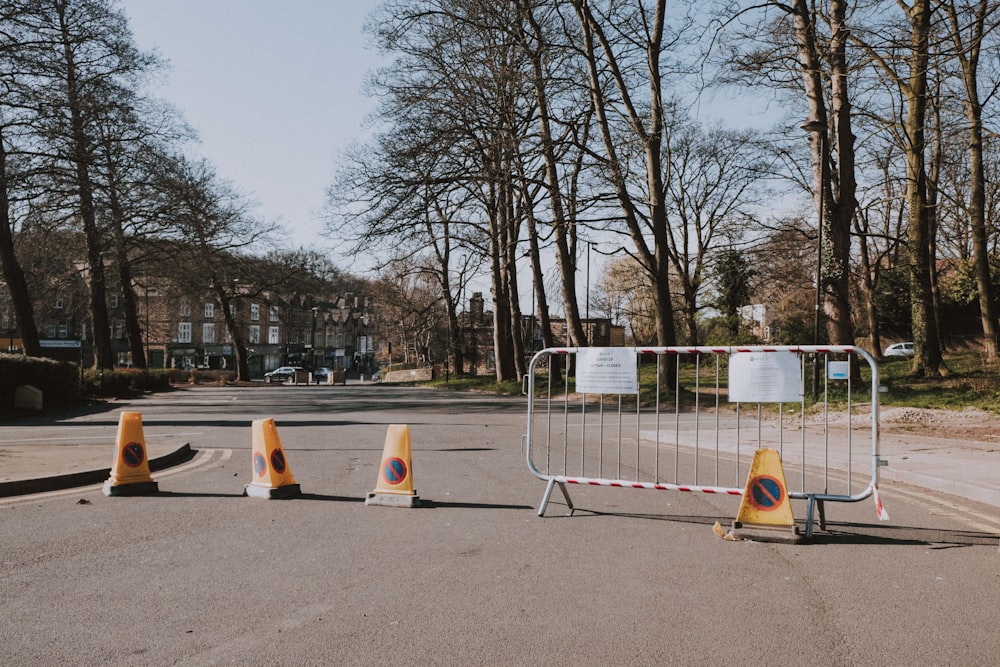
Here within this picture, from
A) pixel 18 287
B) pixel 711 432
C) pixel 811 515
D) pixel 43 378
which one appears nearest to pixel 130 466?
pixel 811 515

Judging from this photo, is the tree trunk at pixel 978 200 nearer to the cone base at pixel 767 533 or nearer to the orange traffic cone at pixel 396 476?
the cone base at pixel 767 533

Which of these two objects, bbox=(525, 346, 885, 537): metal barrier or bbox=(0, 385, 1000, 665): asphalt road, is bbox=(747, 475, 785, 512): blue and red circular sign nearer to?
bbox=(525, 346, 885, 537): metal barrier

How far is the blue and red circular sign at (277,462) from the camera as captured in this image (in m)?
9.61

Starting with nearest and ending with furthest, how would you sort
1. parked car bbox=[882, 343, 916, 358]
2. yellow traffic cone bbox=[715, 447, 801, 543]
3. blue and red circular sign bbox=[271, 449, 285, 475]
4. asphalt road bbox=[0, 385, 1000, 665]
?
1. asphalt road bbox=[0, 385, 1000, 665]
2. yellow traffic cone bbox=[715, 447, 801, 543]
3. blue and red circular sign bbox=[271, 449, 285, 475]
4. parked car bbox=[882, 343, 916, 358]

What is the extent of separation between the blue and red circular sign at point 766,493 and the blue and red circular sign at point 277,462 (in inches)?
192

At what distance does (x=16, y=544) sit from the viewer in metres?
7.06

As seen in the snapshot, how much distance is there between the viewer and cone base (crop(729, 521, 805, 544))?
7328 mm

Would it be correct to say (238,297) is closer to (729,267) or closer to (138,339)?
(138,339)

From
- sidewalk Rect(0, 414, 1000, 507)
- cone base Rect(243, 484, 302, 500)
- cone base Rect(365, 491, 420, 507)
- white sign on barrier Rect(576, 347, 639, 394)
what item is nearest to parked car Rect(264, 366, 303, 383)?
sidewalk Rect(0, 414, 1000, 507)

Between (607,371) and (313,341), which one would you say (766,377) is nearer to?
(607,371)

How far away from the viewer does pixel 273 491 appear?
369 inches

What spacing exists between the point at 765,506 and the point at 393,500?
359cm

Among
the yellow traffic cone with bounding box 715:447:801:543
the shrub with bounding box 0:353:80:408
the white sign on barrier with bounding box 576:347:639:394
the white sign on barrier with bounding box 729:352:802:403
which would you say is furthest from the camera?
the shrub with bounding box 0:353:80:408

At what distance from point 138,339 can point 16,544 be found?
39.9 meters
